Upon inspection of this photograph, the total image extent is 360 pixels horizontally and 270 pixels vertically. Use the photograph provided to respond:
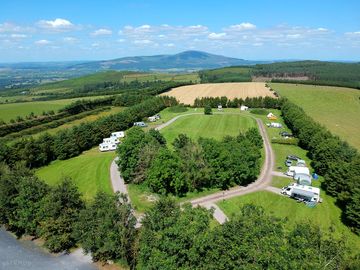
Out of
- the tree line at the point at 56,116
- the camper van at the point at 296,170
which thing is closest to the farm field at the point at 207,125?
the camper van at the point at 296,170

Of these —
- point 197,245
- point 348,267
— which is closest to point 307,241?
point 348,267

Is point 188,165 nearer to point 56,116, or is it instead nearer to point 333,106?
point 56,116

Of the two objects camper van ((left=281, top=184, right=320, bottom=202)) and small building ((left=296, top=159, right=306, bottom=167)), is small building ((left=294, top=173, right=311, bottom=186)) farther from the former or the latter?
small building ((left=296, top=159, right=306, bottom=167))

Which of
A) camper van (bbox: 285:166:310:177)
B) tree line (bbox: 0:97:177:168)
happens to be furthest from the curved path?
tree line (bbox: 0:97:177:168)

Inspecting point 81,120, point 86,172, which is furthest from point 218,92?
point 86,172

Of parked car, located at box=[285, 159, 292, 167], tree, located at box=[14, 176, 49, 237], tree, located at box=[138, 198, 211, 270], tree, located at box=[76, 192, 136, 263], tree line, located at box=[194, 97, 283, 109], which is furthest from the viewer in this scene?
tree line, located at box=[194, 97, 283, 109]

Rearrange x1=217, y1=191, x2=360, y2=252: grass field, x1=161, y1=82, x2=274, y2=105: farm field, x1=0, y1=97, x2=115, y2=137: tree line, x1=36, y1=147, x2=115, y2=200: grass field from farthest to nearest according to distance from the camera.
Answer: x1=161, y1=82, x2=274, y2=105: farm field
x1=0, y1=97, x2=115, y2=137: tree line
x1=36, y1=147, x2=115, y2=200: grass field
x1=217, y1=191, x2=360, y2=252: grass field

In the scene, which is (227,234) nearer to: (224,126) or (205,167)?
(205,167)
